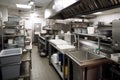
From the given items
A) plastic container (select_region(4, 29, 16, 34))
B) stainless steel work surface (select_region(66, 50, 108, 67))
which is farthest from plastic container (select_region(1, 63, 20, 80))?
plastic container (select_region(4, 29, 16, 34))

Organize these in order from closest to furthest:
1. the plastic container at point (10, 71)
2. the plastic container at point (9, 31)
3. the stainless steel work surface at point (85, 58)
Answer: the stainless steel work surface at point (85, 58) < the plastic container at point (10, 71) < the plastic container at point (9, 31)

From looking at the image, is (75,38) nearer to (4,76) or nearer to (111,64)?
(111,64)

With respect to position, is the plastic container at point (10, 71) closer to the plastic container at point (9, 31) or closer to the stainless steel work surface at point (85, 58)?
the stainless steel work surface at point (85, 58)

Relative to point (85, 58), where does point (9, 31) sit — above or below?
above

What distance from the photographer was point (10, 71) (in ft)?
8.10

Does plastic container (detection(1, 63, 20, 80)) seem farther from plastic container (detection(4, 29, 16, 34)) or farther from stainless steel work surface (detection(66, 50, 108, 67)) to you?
plastic container (detection(4, 29, 16, 34))

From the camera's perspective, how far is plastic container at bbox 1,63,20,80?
2426mm

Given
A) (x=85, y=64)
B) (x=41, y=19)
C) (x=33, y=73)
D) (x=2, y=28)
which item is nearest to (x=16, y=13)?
(x=41, y=19)

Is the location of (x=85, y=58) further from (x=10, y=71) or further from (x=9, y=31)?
(x=9, y=31)

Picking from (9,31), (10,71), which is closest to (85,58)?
(10,71)

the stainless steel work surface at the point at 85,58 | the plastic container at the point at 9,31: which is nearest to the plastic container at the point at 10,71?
the stainless steel work surface at the point at 85,58

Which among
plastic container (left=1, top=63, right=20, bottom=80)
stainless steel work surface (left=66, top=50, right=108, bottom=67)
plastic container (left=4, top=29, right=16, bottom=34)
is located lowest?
plastic container (left=1, top=63, right=20, bottom=80)

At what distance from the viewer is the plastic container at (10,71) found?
243 cm

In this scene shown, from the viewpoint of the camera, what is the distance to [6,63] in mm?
2426
